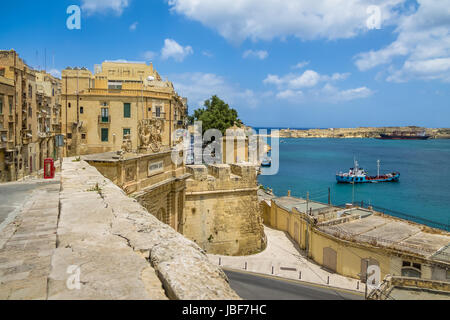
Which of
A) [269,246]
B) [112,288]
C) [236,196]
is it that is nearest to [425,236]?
[269,246]

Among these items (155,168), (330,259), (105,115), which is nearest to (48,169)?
(155,168)

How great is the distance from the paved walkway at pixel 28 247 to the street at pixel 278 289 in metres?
8.71

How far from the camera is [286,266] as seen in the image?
57.7 feet

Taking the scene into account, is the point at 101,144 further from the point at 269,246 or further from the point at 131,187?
the point at 131,187

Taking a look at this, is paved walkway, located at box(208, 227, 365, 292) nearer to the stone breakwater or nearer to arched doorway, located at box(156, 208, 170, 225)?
arched doorway, located at box(156, 208, 170, 225)

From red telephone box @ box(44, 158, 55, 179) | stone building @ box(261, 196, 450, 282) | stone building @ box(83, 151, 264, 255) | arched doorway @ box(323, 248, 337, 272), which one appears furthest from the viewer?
arched doorway @ box(323, 248, 337, 272)

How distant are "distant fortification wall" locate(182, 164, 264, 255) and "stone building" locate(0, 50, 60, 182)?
12798 mm

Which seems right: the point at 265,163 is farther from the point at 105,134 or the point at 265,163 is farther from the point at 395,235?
the point at 395,235

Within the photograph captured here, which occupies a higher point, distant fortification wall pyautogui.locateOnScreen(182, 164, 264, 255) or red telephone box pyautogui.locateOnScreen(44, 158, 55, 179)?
red telephone box pyautogui.locateOnScreen(44, 158, 55, 179)

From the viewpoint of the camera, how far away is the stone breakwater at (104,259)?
2.09 m

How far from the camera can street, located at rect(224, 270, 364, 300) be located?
1340cm

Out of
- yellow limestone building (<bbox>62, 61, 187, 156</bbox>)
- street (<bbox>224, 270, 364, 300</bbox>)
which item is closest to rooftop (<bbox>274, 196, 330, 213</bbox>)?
street (<bbox>224, 270, 364, 300</bbox>)

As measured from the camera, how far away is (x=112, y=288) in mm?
2086

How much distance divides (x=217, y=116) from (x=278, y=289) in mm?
29532
